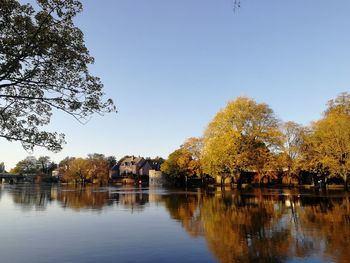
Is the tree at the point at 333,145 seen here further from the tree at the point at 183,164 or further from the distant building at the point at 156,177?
the distant building at the point at 156,177

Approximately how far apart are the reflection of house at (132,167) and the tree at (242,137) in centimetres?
9108

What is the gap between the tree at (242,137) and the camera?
5774 centimetres

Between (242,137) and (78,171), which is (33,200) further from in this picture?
(78,171)

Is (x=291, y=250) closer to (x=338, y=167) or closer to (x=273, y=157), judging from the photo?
(x=338, y=167)

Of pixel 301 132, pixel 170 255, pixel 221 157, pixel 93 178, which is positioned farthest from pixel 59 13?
pixel 93 178

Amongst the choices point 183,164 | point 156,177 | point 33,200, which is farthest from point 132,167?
point 33,200

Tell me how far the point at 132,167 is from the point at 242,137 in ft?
328

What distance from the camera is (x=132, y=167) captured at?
153 meters

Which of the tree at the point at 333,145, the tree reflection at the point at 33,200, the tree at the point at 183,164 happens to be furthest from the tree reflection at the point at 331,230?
the tree at the point at 183,164

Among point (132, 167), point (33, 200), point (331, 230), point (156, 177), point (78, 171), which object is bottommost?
point (331, 230)

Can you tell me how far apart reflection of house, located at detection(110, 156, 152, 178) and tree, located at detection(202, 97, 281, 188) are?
9108 centimetres

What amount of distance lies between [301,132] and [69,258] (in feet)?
214

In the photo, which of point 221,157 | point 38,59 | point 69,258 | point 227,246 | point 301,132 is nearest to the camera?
point 69,258

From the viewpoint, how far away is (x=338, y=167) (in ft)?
176
